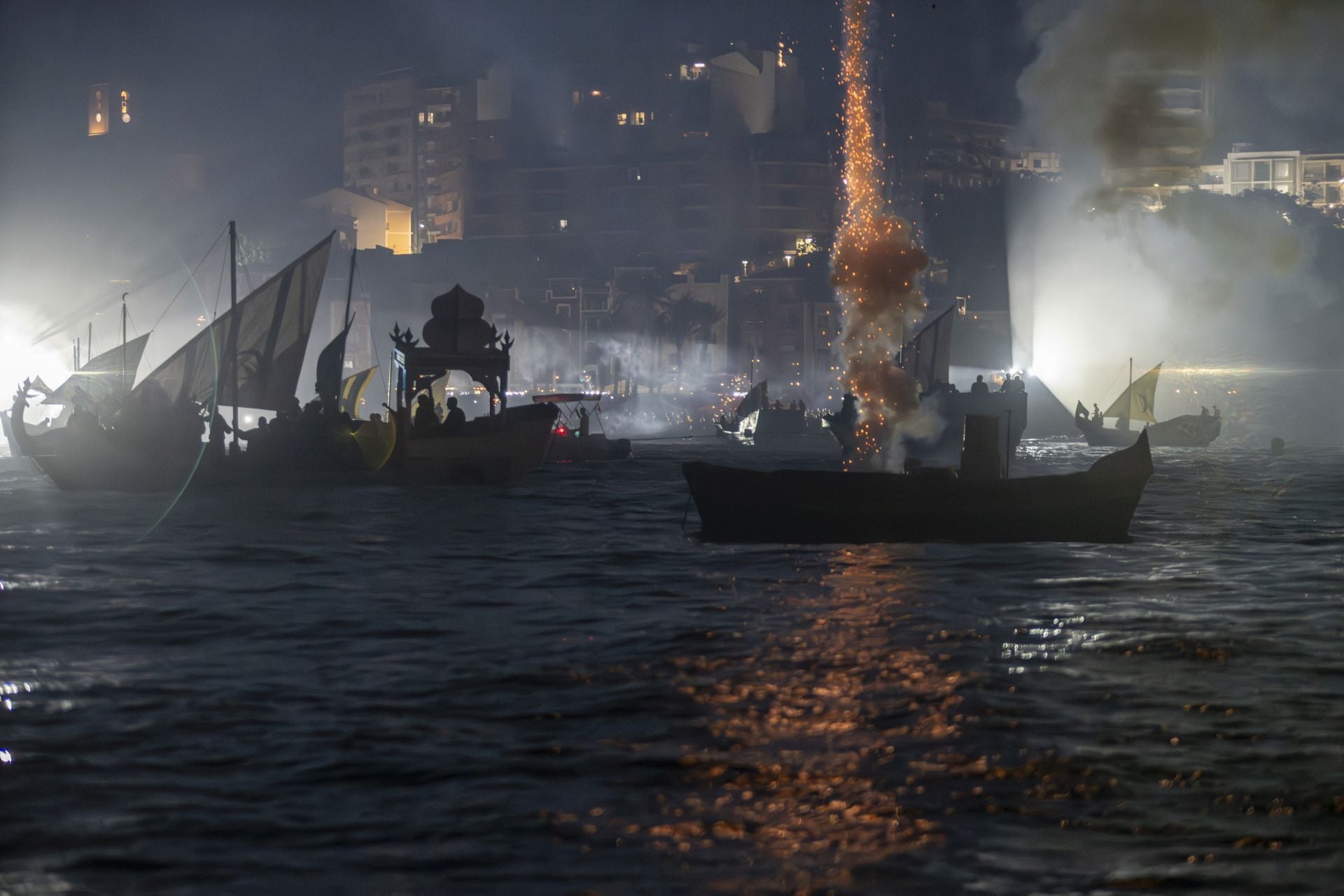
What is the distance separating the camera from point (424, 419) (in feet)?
189

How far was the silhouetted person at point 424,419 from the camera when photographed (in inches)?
2247

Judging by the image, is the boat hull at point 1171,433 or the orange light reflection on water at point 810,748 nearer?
the orange light reflection on water at point 810,748

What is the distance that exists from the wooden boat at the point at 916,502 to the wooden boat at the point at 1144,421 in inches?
3028

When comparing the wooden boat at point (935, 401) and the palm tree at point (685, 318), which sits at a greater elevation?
the palm tree at point (685, 318)

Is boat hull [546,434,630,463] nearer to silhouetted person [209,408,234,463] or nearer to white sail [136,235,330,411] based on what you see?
white sail [136,235,330,411]

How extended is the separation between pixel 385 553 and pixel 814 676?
1933 cm

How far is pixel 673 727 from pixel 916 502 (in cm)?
1996

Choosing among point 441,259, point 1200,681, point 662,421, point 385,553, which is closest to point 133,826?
point 1200,681

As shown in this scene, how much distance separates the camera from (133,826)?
36.2ft

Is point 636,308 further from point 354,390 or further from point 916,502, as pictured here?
point 916,502

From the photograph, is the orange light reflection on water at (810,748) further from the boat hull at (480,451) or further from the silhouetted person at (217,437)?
the silhouetted person at (217,437)

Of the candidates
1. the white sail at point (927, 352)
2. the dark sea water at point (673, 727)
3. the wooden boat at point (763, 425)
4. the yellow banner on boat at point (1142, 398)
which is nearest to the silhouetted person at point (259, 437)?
the dark sea water at point (673, 727)

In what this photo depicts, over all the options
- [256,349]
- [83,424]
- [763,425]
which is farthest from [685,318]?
[83,424]

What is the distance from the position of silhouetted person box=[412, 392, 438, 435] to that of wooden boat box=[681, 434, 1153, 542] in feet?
77.7
